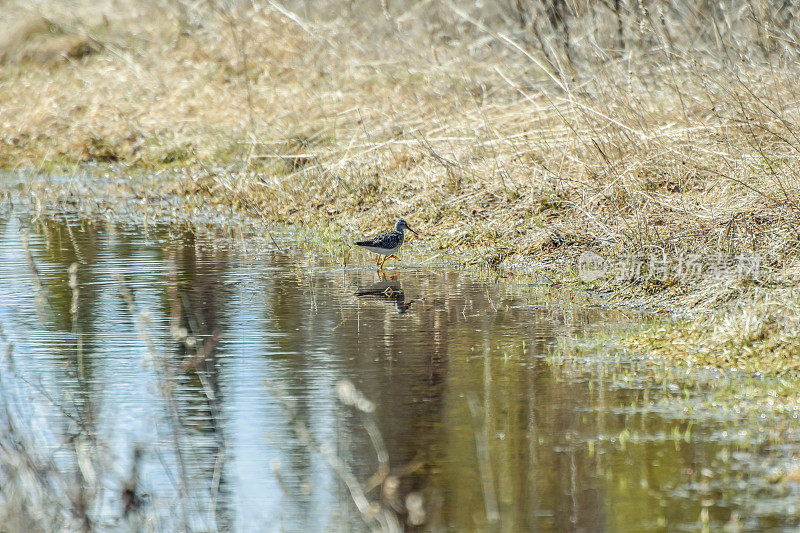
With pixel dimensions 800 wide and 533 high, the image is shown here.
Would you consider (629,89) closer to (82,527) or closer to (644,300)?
(644,300)

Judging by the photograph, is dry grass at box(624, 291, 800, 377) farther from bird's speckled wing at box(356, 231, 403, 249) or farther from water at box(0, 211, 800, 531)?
bird's speckled wing at box(356, 231, 403, 249)

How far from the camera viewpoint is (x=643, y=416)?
697 centimetres

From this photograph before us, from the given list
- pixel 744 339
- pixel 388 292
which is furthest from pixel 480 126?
pixel 744 339

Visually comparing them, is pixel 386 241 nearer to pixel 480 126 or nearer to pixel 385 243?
pixel 385 243

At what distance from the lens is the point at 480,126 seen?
14.7 meters

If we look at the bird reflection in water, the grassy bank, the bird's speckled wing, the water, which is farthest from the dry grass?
the bird's speckled wing

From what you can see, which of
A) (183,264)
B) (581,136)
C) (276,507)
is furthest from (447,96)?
(276,507)

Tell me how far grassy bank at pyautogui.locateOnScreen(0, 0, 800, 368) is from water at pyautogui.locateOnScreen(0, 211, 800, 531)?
1291 mm

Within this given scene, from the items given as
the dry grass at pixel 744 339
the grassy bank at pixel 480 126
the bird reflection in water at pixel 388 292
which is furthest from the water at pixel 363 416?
the grassy bank at pixel 480 126

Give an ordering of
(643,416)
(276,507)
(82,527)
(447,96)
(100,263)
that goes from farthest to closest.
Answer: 1. (447,96)
2. (100,263)
3. (643,416)
4. (276,507)
5. (82,527)

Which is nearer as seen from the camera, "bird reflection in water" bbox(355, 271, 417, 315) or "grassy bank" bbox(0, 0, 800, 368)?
"bird reflection in water" bbox(355, 271, 417, 315)

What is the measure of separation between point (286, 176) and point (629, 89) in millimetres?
5526

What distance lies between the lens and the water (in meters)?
5.48

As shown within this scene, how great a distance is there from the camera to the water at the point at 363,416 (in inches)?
216
